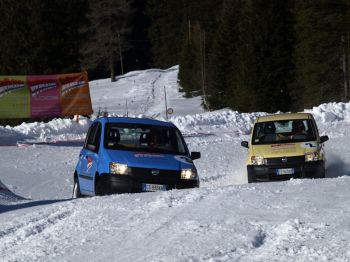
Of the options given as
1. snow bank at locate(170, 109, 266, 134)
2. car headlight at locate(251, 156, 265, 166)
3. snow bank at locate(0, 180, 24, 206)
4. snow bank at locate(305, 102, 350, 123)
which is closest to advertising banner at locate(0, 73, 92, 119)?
snow bank at locate(170, 109, 266, 134)

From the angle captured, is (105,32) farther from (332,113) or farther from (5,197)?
(5,197)

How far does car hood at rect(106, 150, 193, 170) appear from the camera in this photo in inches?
489

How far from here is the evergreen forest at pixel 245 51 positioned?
3997 cm

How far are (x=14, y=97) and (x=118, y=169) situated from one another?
17.7 meters

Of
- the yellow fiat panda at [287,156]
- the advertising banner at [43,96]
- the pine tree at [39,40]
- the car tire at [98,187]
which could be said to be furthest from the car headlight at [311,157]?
the pine tree at [39,40]

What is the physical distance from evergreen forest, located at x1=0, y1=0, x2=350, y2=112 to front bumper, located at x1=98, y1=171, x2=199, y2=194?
27.8 m

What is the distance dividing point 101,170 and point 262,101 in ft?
122

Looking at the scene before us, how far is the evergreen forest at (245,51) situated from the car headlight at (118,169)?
2777 cm

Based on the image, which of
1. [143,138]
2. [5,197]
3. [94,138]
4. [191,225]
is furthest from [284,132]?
[191,225]

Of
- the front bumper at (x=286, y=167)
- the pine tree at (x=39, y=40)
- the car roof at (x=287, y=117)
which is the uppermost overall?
the pine tree at (x=39, y=40)

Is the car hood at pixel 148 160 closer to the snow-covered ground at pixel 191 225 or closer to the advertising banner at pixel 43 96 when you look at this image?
the snow-covered ground at pixel 191 225

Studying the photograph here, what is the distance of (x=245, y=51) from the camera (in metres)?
51.0

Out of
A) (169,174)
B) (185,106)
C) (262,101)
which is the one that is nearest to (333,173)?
(169,174)

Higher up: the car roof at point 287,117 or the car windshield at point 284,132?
the car roof at point 287,117
